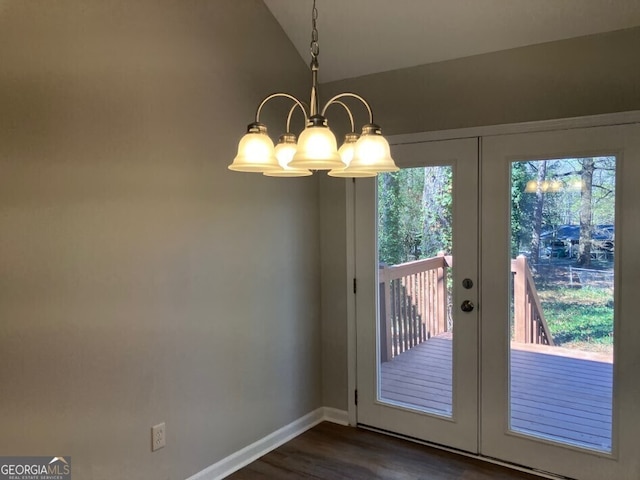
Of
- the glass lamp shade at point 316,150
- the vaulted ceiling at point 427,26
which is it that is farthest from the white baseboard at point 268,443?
the vaulted ceiling at point 427,26

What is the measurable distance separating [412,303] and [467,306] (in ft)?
1.24

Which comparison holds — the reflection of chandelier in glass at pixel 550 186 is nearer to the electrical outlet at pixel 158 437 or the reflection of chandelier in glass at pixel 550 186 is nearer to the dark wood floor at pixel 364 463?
the dark wood floor at pixel 364 463

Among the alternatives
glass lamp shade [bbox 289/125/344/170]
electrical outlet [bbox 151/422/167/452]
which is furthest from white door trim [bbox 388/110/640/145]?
electrical outlet [bbox 151/422/167/452]

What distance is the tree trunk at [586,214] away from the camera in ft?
8.36

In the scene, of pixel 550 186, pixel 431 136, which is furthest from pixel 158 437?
pixel 550 186

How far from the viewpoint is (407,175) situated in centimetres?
312

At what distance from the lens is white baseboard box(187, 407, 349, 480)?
269 cm

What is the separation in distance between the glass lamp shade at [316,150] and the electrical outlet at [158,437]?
1.58 meters

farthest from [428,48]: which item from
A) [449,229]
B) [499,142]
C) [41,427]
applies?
[41,427]

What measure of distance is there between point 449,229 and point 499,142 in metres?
0.58

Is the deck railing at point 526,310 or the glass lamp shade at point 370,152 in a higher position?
the glass lamp shade at point 370,152

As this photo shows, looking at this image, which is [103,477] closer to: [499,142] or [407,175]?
[407,175]

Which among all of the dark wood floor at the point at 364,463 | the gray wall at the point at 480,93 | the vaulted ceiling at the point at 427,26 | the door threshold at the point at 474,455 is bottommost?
the dark wood floor at the point at 364,463

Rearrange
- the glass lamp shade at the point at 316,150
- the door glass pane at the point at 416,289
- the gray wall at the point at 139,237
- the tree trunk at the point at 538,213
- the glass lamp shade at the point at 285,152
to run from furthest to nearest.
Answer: the door glass pane at the point at 416,289 < the tree trunk at the point at 538,213 < the gray wall at the point at 139,237 < the glass lamp shade at the point at 285,152 < the glass lamp shade at the point at 316,150
